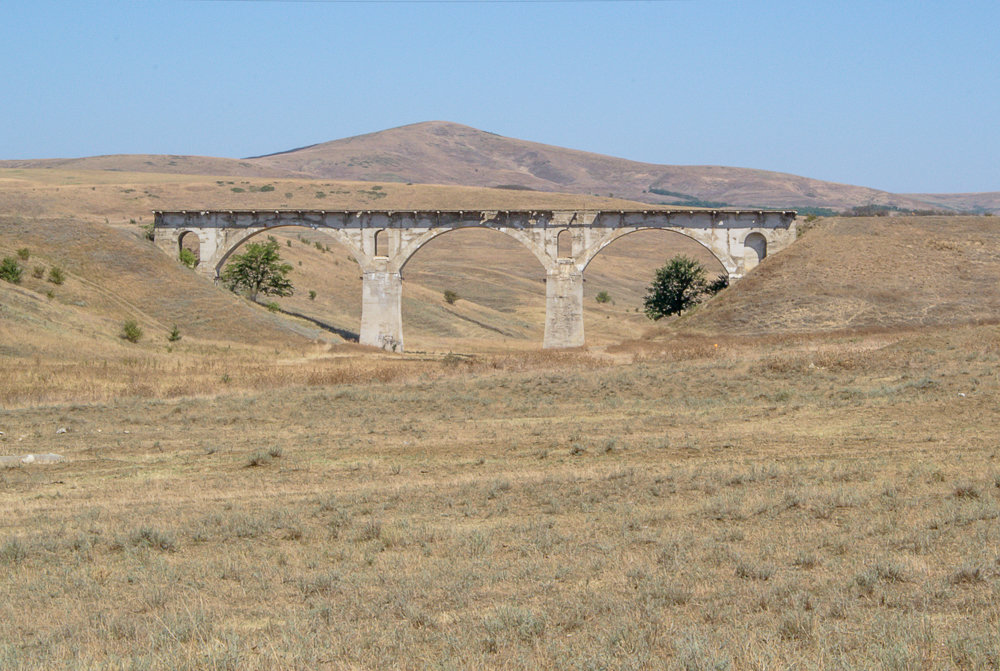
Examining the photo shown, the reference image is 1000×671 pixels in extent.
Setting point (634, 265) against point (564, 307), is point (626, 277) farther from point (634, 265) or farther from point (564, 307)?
point (564, 307)

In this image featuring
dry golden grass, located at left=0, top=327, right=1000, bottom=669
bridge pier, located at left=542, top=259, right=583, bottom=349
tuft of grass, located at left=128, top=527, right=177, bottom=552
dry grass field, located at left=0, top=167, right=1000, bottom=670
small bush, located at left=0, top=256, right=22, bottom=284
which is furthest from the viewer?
bridge pier, located at left=542, top=259, right=583, bottom=349

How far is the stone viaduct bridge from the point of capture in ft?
174

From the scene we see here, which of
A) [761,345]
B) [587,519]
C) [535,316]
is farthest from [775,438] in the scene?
[535,316]

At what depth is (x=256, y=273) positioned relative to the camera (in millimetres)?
60281

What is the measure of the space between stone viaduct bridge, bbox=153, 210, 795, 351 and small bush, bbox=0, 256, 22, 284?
15315 millimetres

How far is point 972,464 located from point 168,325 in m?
40.1

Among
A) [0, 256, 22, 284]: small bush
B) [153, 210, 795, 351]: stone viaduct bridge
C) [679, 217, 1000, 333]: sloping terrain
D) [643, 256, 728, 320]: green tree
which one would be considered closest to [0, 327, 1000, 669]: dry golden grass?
[0, 256, 22, 284]: small bush

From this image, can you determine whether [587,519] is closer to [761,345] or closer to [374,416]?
[374,416]

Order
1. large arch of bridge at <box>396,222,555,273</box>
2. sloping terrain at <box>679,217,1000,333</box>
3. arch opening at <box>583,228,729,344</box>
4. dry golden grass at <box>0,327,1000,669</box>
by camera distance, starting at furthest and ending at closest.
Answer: arch opening at <box>583,228,729,344</box> → large arch of bridge at <box>396,222,555,273</box> → sloping terrain at <box>679,217,1000,333</box> → dry golden grass at <box>0,327,1000,669</box>

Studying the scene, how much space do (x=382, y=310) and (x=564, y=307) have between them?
31.1 feet

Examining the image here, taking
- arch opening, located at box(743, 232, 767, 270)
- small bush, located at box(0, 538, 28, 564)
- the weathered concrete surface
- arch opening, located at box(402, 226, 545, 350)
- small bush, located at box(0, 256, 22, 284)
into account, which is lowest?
arch opening, located at box(402, 226, 545, 350)

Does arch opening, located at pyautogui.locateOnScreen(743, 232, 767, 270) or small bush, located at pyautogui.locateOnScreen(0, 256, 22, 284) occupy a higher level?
arch opening, located at pyautogui.locateOnScreen(743, 232, 767, 270)

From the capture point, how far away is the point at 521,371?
3139cm

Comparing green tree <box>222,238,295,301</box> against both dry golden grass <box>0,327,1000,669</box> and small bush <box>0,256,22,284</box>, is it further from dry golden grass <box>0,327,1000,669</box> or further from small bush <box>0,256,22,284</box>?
dry golden grass <box>0,327,1000,669</box>
